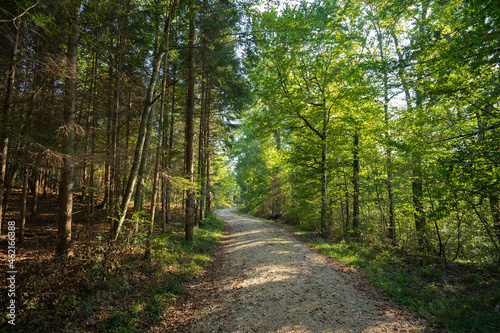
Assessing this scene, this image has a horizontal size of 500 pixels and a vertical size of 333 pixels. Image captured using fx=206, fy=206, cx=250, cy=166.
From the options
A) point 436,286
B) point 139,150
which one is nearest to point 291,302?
point 436,286

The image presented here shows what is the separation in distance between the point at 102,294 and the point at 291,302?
4.32 metres

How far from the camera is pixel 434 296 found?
511 cm

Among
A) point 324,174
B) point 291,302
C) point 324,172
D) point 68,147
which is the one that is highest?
point 68,147

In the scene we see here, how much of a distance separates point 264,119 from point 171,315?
11.3 m

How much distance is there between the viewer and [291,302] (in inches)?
197

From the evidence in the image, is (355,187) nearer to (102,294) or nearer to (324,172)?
(324,172)

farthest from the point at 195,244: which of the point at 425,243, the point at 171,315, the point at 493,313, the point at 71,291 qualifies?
the point at 425,243

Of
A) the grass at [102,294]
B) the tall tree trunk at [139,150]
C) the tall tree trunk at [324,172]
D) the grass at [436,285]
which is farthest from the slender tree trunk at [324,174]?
the tall tree trunk at [139,150]

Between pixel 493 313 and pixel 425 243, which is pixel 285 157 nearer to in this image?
pixel 425 243

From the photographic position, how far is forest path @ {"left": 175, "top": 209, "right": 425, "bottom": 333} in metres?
4.17

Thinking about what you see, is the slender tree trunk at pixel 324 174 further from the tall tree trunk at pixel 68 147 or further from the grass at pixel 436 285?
the tall tree trunk at pixel 68 147

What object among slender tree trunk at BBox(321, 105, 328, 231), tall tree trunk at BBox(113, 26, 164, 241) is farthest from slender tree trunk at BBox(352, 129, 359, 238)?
tall tree trunk at BBox(113, 26, 164, 241)

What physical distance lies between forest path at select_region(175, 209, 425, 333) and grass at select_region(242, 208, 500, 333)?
0.56m

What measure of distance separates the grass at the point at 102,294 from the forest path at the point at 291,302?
0.95 metres
